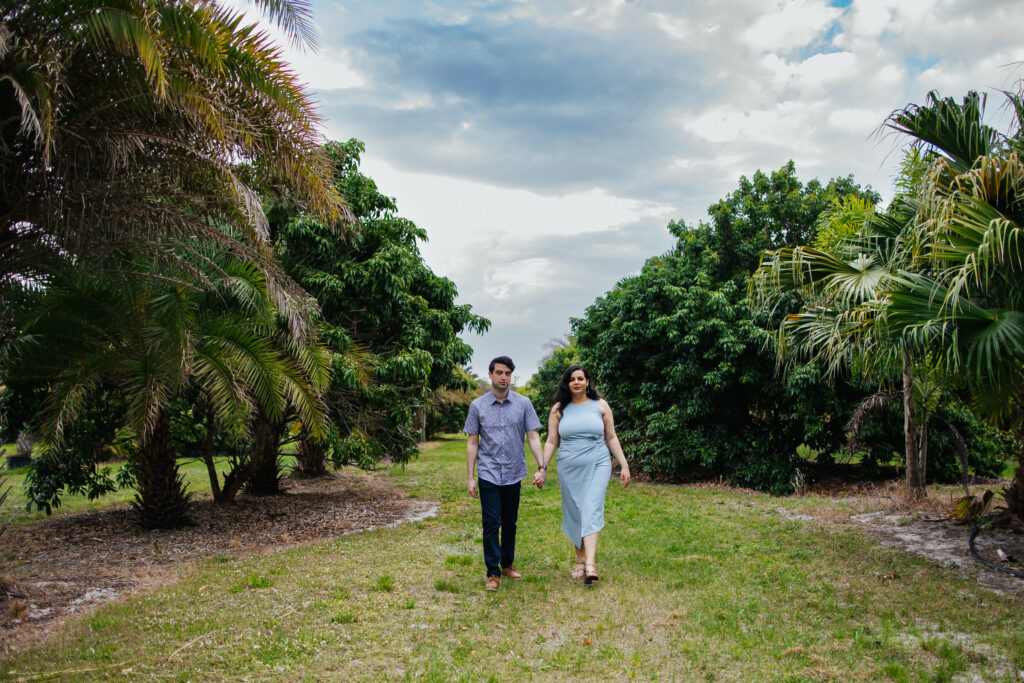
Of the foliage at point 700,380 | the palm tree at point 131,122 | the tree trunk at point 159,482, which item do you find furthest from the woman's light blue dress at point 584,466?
the foliage at point 700,380

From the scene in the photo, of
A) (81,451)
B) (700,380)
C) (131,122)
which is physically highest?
(131,122)

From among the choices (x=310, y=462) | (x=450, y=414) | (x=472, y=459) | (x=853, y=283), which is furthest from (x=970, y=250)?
(x=450, y=414)

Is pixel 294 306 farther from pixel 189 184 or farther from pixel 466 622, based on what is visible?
pixel 466 622

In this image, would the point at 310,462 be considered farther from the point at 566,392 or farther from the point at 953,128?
the point at 953,128

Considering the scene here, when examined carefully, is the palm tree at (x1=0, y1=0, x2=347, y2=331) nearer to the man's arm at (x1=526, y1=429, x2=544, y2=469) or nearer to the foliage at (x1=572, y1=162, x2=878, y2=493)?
the man's arm at (x1=526, y1=429, x2=544, y2=469)

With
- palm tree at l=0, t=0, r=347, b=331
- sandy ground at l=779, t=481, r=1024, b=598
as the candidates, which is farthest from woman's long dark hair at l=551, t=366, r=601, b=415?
sandy ground at l=779, t=481, r=1024, b=598

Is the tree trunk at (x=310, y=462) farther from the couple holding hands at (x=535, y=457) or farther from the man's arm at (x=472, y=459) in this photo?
the couple holding hands at (x=535, y=457)

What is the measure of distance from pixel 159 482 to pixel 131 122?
6.57 metres

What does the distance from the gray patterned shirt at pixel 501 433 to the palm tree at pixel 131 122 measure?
7.65 ft

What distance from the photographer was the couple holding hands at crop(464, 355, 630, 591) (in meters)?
6.59

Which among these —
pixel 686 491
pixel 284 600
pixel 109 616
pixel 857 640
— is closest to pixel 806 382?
pixel 686 491

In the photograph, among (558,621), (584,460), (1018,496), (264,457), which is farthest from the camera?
(264,457)

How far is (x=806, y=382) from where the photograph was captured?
15508 millimetres

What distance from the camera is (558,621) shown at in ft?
18.5
